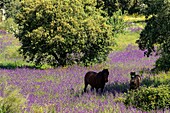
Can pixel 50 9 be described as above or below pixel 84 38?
above

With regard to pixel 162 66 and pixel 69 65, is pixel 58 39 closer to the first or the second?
Result: pixel 69 65

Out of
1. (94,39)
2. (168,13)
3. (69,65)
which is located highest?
(168,13)

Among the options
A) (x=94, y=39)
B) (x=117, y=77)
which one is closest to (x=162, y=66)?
(x=117, y=77)

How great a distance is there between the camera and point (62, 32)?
72.1ft

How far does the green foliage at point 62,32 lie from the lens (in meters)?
22.0

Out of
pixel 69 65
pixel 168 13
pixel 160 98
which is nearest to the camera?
pixel 160 98

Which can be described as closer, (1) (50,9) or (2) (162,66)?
(2) (162,66)

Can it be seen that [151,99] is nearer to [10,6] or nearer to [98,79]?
[98,79]

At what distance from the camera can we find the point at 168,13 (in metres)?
13.6

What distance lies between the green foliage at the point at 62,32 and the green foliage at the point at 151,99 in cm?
1092

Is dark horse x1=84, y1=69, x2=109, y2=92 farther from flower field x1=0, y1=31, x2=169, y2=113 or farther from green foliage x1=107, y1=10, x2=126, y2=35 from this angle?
green foliage x1=107, y1=10, x2=126, y2=35

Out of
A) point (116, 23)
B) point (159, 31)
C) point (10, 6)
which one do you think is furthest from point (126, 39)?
point (10, 6)

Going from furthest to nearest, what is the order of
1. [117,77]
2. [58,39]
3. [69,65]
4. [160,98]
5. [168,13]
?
[69,65] → [58,39] → [117,77] → [168,13] → [160,98]

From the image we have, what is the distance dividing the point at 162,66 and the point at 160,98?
719 cm
